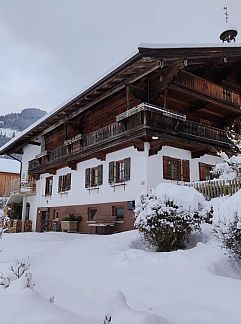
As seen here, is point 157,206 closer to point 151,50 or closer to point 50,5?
point 151,50

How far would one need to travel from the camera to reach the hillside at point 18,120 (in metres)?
98.3

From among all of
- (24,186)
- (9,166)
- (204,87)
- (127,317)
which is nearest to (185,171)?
(204,87)

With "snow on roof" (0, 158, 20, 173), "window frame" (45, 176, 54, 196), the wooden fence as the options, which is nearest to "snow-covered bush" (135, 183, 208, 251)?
the wooden fence

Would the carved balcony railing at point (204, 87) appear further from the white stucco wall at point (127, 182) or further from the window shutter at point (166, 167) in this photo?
the window shutter at point (166, 167)

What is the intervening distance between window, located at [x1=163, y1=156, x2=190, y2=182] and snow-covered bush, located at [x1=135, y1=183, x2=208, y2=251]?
274 inches

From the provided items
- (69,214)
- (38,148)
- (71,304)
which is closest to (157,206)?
(71,304)

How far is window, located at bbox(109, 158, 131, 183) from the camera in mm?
16516

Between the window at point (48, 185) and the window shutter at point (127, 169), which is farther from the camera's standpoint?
the window at point (48, 185)

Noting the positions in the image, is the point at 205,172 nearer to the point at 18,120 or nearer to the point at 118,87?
the point at 118,87

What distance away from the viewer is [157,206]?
8.89 meters

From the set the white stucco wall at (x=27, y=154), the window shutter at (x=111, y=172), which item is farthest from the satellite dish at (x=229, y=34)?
the white stucco wall at (x=27, y=154)

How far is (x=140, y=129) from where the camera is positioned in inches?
579

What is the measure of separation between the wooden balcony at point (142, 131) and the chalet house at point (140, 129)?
0.15 ft

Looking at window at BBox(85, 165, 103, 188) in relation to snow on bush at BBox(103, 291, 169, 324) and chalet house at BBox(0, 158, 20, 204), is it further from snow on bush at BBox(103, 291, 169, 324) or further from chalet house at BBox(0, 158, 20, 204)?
chalet house at BBox(0, 158, 20, 204)
